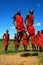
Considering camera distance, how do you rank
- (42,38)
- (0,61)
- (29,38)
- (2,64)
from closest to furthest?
(2,64), (0,61), (29,38), (42,38)

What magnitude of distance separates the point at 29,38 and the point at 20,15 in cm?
174

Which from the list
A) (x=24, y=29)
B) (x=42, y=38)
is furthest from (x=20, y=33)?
(x=42, y=38)

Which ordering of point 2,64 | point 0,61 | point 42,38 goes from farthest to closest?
1. point 42,38
2. point 0,61
3. point 2,64

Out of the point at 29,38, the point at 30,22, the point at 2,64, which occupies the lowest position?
the point at 2,64

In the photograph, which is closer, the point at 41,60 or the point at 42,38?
the point at 41,60

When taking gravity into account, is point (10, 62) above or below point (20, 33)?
below

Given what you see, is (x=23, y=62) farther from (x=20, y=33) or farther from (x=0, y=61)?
(x=20, y=33)

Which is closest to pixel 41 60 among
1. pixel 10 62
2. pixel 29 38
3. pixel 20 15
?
pixel 10 62

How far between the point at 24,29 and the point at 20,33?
0.41m

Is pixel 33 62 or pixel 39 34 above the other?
pixel 39 34

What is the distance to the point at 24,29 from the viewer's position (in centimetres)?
1638

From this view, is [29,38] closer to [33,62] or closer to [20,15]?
[20,15]

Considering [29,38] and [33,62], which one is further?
[29,38]

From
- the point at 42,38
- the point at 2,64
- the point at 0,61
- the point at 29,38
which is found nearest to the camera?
the point at 2,64
